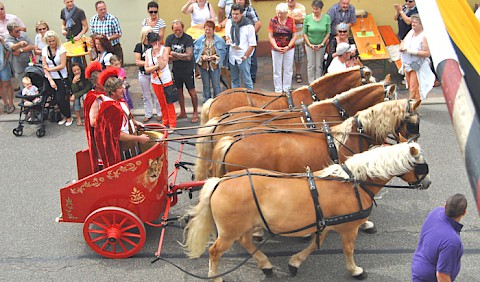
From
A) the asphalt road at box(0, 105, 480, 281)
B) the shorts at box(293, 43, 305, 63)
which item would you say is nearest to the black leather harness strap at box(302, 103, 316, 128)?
the asphalt road at box(0, 105, 480, 281)

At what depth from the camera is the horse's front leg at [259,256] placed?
5.85 m

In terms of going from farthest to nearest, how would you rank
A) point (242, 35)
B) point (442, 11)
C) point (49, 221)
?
1. point (242, 35)
2. point (49, 221)
3. point (442, 11)

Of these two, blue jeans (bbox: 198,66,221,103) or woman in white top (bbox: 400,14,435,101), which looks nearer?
woman in white top (bbox: 400,14,435,101)

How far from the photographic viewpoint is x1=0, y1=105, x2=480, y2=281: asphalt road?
240 inches

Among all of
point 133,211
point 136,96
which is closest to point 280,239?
point 133,211

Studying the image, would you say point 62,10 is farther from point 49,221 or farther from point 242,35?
point 49,221

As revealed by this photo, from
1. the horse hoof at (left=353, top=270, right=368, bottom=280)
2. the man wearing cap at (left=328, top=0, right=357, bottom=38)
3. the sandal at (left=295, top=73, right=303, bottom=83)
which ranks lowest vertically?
the horse hoof at (left=353, top=270, right=368, bottom=280)

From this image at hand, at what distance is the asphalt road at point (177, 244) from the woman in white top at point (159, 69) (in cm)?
145

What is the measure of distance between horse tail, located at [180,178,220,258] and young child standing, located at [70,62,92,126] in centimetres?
508

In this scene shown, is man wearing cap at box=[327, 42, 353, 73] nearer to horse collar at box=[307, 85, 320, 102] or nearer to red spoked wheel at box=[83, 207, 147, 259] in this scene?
horse collar at box=[307, 85, 320, 102]

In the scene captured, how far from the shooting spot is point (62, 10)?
37.6ft

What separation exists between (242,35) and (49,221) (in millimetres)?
4742

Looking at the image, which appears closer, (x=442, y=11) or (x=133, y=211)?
(x=442, y=11)

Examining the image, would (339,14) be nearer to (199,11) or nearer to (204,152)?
(199,11)
